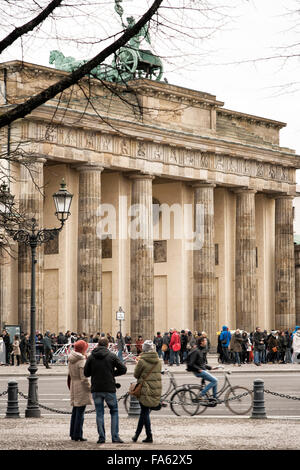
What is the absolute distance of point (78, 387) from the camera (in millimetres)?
17562

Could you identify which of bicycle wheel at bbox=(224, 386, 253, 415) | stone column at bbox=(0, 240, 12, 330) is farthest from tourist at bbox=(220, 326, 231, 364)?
bicycle wheel at bbox=(224, 386, 253, 415)

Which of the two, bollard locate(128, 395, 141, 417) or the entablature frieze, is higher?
the entablature frieze

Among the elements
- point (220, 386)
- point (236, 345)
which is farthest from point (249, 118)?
point (220, 386)

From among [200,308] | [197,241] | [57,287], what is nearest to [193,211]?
[197,241]

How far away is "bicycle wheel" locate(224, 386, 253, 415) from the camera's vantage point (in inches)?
871

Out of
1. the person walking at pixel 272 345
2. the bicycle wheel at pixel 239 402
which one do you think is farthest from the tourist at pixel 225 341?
the bicycle wheel at pixel 239 402

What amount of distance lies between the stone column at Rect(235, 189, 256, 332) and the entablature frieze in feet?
10.2

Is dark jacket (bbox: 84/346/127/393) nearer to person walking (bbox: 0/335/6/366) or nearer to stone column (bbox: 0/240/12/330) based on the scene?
person walking (bbox: 0/335/6/366)

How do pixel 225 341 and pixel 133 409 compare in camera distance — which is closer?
pixel 133 409

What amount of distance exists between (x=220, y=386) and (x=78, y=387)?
13367 mm

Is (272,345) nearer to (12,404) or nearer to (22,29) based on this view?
(12,404)

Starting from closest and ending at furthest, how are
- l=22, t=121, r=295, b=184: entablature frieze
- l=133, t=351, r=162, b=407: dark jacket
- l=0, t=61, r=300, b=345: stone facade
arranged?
l=133, t=351, r=162, b=407: dark jacket → l=22, t=121, r=295, b=184: entablature frieze → l=0, t=61, r=300, b=345: stone facade

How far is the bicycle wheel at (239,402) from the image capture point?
22.1m

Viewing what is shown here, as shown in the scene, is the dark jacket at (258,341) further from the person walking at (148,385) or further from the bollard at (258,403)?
the person walking at (148,385)
